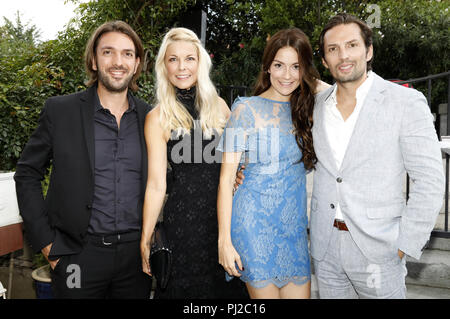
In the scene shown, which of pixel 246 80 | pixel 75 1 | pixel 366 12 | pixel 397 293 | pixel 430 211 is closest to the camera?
pixel 430 211

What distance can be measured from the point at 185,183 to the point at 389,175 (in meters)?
1.25

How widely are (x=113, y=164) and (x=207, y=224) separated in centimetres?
73

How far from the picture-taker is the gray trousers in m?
2.06

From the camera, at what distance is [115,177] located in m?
2.36

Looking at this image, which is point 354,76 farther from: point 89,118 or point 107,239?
point 107,239

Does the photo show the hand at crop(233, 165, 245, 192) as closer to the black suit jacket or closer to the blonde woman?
the blonde woman

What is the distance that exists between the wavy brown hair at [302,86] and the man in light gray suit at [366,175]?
85mm

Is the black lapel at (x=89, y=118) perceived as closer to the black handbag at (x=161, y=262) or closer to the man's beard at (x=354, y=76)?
the black handbag at (x=161, y=262)

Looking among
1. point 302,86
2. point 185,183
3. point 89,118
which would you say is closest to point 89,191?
point 89,118

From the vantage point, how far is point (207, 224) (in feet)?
8.11

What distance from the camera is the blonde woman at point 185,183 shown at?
7.89ft

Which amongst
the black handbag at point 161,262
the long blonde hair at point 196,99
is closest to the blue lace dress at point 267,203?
the long blonde hair at point 196,99
